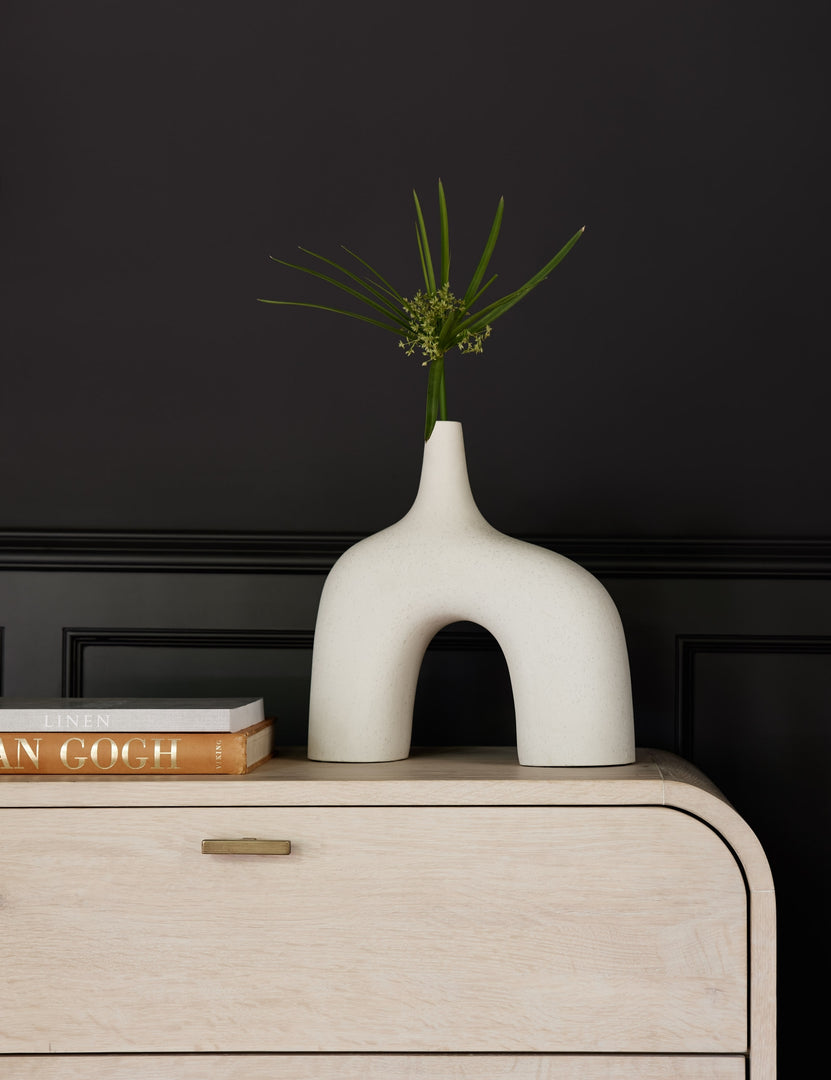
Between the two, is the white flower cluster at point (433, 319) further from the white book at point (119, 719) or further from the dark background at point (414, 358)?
the white book at point (119, 719)

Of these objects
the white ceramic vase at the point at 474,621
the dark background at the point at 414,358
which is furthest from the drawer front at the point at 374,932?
the dark background at the point at 414,358

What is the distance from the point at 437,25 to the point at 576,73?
0.22 metres

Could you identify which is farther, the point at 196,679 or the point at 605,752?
the point at 196,679

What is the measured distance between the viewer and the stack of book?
3.06 ft

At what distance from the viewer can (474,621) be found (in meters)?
1.02

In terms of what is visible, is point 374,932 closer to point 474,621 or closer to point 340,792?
point 340,792

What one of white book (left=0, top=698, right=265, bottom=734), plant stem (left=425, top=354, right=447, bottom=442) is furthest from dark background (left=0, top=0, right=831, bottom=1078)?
white book (left=0, top=698, right=265, bottom=734)

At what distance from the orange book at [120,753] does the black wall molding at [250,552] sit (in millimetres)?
475

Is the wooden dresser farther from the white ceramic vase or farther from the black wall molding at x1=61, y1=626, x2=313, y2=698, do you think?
the black wall molding at x1=61, y1=626, x2=313, y2=698

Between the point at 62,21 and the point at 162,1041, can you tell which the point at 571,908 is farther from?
the point at 62,21

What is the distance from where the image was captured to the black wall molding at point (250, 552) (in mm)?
1376

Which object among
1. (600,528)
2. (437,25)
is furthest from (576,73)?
(600,528)

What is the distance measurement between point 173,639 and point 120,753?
460mm

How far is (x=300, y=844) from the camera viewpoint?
2.93ft
